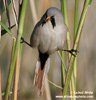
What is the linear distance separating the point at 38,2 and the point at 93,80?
1.05 metres

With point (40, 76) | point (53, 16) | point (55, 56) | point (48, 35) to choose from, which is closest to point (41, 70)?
point (40, 76)

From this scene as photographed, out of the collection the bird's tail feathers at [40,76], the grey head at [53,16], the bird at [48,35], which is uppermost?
the grey head at [53,16]

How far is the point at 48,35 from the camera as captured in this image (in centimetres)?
141

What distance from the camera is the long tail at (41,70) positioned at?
1.49 m

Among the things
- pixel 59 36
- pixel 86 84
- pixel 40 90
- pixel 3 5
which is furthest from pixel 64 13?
pixel 86 84

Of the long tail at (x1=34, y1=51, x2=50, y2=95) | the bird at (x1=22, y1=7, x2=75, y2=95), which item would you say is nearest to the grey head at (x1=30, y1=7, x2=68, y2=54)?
the bird at (x1=22, y1=7, x2=75, y2=95)

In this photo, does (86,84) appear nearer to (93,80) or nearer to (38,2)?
(93,80)

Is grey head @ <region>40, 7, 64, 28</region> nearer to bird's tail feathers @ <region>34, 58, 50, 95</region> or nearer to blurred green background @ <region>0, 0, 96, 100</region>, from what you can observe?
bird's tail feathers @ <region>34, 58, 50, 95</region>

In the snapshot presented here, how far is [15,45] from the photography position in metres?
0.97

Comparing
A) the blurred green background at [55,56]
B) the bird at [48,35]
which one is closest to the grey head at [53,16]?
the bird at [48,35]

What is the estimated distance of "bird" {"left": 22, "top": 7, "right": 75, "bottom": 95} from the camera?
1338mm

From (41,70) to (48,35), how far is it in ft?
1.05

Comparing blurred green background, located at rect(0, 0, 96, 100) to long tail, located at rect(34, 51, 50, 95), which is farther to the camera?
blurred green background, located at rect(0, 0, 96, 100)

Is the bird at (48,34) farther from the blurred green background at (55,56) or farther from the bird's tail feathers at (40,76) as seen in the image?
the blurred green background at (55,56)
